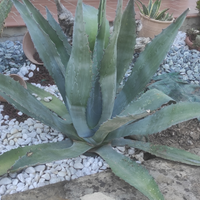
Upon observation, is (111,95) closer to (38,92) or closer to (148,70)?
(148,70)

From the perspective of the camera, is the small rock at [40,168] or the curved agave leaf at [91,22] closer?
the curved agave leaf at [91,22]

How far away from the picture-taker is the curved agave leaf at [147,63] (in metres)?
1.12

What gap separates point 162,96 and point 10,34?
2007 mm

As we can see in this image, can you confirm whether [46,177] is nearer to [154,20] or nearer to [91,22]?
[91,22]

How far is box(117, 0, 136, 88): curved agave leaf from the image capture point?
1074 millimetres

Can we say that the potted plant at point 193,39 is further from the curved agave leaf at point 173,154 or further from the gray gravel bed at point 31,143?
the curved agave leaf at point 173,154

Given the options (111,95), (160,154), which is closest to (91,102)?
(111,95)

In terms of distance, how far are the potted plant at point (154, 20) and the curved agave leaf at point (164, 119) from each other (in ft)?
5.86

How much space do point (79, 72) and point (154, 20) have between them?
1992 mm

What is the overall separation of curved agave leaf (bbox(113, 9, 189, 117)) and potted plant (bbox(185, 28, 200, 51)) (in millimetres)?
1907

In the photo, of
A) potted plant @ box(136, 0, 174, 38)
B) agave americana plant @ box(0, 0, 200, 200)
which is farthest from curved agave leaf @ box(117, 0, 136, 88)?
potted plant @ box(136, 0, 174, 38)

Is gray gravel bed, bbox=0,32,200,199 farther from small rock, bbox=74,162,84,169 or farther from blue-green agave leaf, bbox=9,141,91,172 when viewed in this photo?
blue-green agave leaf, bbox=9,141,91,172

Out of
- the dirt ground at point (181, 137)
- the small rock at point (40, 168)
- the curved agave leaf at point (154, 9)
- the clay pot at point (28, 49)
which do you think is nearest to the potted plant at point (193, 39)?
the curved agave leaf at point (154, 9)

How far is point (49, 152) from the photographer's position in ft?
3.45
